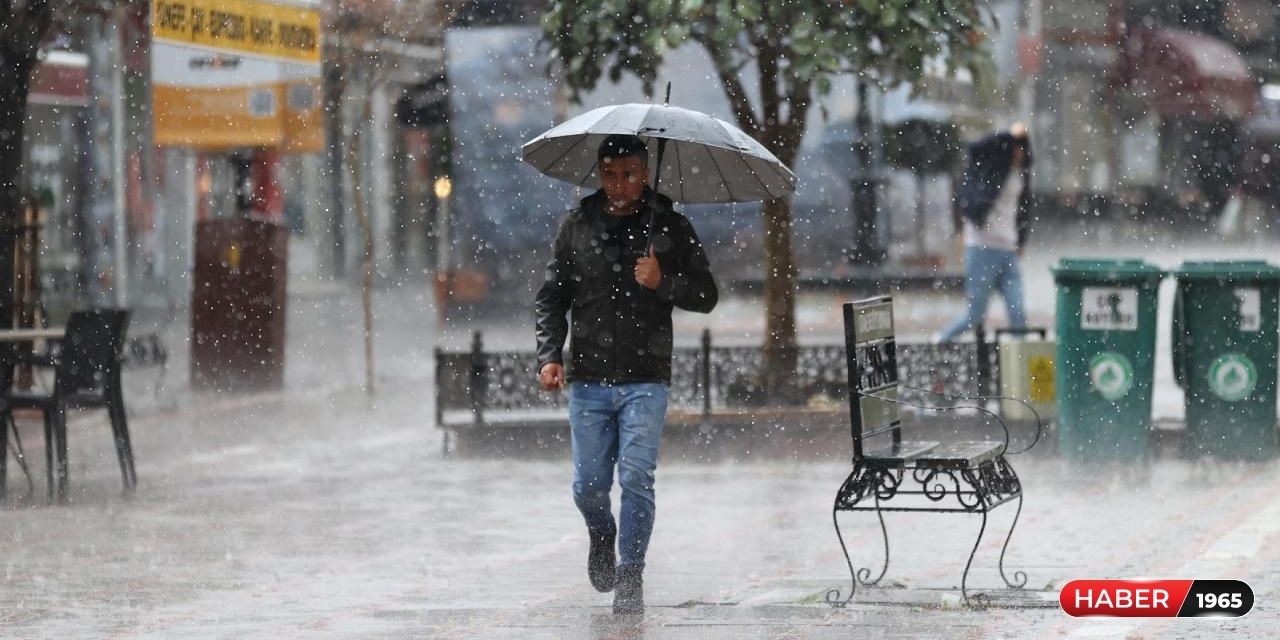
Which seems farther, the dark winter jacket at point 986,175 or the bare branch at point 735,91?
the dark winter jacket at point 986,175

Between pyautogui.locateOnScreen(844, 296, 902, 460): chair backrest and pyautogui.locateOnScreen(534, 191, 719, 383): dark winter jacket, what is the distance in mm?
577

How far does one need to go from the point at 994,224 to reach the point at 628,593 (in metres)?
7.50

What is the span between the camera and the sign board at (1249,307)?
38.3 ft

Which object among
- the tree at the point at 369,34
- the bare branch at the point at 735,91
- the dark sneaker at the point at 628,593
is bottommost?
the dark sneaker at the point at 628,593

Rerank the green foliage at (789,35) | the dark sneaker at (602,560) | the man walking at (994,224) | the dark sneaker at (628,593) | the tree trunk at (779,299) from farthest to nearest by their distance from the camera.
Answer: the man walking at (994,224) → the tree trunk at (779,299) → the green foliage at (789,35) → the dark sneaker at (602,560) → the dark sneaker at (628,593)

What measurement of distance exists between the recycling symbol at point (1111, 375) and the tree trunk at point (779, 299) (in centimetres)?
240

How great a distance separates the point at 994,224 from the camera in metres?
14.3

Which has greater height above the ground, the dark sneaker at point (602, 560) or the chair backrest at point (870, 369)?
the chair backrest at point (870, 369)

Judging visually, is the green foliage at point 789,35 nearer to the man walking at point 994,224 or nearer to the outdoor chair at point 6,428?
the man walking at point 994,224

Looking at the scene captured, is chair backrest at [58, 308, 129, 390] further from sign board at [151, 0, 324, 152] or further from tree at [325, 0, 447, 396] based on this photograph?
tree at [325, 0, 447, 396]

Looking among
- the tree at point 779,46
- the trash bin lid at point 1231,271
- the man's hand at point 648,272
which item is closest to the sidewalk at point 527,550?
the trash bin lid at point 1231,271

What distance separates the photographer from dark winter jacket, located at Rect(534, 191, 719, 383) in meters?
7.43

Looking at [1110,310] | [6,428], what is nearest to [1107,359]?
[1110,310]

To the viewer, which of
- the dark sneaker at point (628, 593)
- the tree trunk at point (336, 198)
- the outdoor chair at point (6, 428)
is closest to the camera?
the dark sneaker at point (628, 593)
